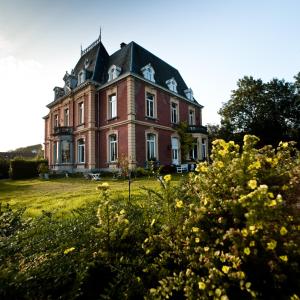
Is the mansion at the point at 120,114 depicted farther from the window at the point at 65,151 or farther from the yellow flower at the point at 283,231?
the yellow flower at the point at 283,231

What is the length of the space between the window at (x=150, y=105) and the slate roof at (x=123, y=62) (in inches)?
58.1

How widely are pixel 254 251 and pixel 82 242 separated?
1451 mm

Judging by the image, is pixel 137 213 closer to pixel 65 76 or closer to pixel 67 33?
pixel 67 33

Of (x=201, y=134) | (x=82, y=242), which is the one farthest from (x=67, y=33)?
(x=201, y=134)

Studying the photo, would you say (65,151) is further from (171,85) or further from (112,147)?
(171,85)

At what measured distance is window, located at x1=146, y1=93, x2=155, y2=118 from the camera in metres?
18.7

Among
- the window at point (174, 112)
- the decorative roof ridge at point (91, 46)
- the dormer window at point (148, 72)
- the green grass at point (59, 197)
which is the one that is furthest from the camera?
the decorative roof ridge at point (91, 46)

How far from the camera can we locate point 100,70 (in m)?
20.3

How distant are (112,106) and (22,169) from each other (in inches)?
416

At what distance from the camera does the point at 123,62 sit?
18.8 meters

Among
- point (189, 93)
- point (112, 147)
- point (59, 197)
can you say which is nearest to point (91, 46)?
point (189, 93)

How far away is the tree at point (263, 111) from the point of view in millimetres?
28922

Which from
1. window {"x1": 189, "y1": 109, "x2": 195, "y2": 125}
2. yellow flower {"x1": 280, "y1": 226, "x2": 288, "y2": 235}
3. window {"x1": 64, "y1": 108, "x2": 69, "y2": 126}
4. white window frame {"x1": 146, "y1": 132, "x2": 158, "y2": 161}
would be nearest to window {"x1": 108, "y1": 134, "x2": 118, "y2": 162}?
white window frame {"x1": 146, "y1": 132, "x2": 158, "y2": 161}

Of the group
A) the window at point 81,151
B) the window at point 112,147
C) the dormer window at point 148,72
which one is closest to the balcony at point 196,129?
the dormer window at point 148,72
